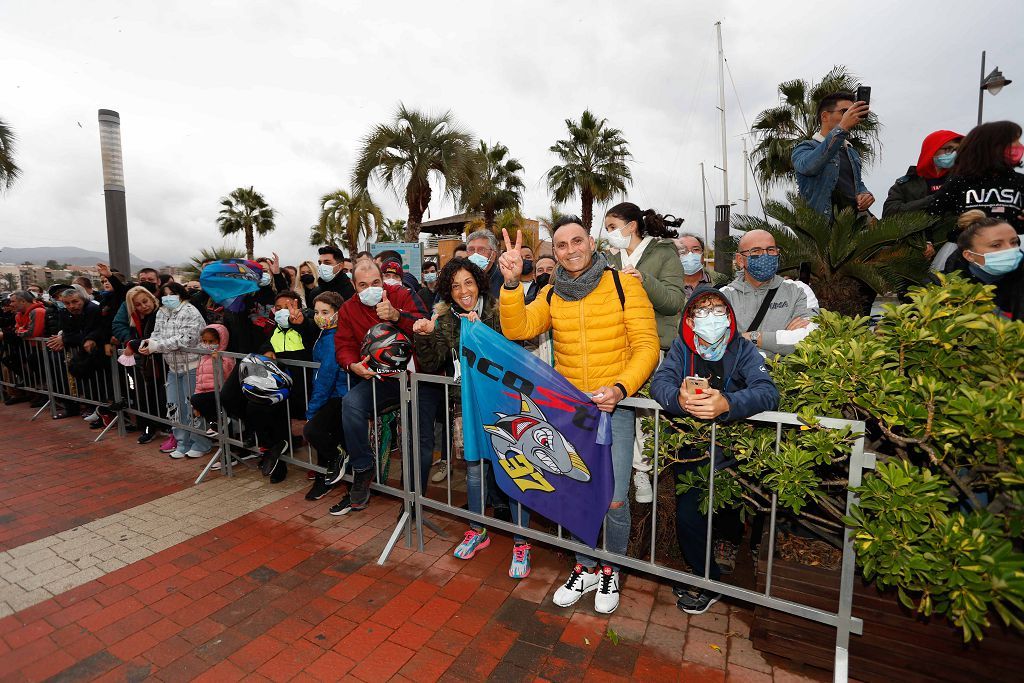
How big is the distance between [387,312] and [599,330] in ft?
5.91

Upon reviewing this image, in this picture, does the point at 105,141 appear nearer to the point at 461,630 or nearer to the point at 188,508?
the point at 188,508

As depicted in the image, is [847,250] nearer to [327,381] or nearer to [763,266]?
[763,266]

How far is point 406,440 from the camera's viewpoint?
376 centimetres

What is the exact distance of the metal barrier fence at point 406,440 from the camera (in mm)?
2322

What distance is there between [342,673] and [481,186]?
20977 mm

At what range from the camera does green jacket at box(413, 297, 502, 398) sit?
3.69 metres

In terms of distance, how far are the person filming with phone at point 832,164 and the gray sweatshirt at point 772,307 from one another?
139 cm

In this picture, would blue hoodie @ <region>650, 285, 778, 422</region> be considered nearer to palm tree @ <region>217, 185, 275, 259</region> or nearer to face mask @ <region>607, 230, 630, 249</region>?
face mask @ <region>607, 230, 630, 249</region>

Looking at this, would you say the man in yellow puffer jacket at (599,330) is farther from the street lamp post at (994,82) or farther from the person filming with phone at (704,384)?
the street lamp post at (994,82)

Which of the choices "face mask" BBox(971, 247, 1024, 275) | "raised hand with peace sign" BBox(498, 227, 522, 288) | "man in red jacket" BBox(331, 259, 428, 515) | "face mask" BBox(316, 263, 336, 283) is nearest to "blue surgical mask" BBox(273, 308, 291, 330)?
"man in red jacket" BBox(331, 259, 428, 515)

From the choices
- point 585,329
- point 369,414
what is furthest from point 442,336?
point 585,329

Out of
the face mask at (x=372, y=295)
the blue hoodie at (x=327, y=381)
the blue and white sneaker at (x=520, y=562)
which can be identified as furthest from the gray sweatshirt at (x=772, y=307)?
the blue hoodie at (x=327, y=381)

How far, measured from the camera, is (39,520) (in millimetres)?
4359

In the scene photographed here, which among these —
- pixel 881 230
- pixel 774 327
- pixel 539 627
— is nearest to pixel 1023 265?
pixel 881 230
